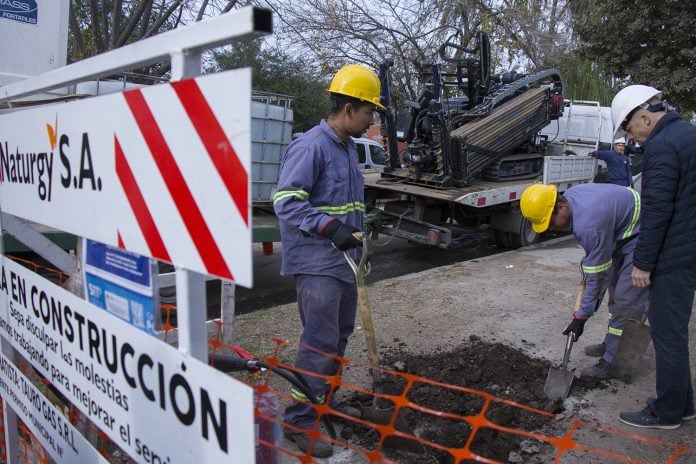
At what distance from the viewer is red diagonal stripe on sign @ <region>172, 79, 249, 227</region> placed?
1054mm

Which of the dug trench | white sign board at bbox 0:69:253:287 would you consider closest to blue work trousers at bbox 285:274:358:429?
the dug trench

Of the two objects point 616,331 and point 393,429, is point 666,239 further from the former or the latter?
point 393,429

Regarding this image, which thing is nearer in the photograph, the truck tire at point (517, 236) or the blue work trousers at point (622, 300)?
the blue work trousers at point (622, 300)

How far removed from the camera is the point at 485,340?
4691 mm

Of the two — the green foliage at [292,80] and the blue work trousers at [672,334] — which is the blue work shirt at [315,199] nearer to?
the blue work trousers at [672,334]

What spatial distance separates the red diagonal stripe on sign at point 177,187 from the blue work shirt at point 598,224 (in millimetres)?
2976

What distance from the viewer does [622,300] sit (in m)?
3.89

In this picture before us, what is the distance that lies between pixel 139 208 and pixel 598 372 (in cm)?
357

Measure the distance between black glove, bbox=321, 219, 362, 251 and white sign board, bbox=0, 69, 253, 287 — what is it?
130 centimetres

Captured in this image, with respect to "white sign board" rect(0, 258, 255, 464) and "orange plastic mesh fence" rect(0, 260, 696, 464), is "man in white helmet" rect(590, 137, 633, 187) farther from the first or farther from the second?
"white sign board" rect(0, 258, 255, 464)

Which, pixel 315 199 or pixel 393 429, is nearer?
pixel 393 429

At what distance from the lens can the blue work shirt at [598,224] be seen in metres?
3.53

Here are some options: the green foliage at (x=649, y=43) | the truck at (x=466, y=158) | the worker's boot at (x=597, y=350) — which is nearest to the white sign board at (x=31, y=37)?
the worker's boot at (x=597, y=350)

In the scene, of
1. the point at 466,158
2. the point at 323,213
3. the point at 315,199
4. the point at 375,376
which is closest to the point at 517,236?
the point at 466,158
